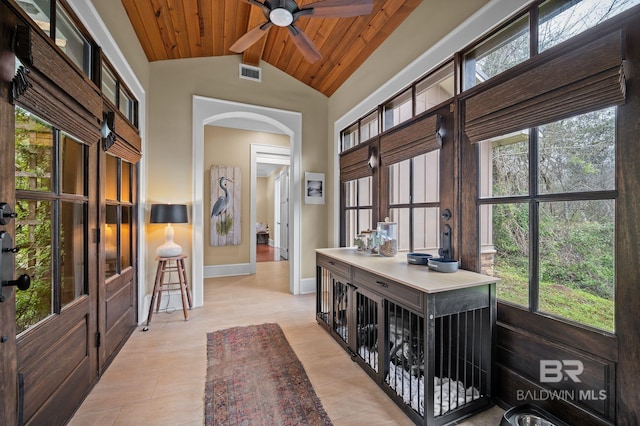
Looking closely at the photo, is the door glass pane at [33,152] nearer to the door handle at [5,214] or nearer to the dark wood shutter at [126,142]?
the door handle at [5,214]

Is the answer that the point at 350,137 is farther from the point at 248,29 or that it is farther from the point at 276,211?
the point at 276,211

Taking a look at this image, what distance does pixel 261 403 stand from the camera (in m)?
1.81

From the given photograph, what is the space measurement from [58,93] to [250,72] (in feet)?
9.63

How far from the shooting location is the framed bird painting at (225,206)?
18.2 ft

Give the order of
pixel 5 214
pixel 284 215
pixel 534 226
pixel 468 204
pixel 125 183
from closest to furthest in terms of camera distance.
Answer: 1. pixel 5 214
2. pixel 534 226
3. pixel 468 204
4. pixel 125 183
5. pixel 284 215

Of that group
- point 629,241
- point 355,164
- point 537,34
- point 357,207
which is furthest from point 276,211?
point 629,241

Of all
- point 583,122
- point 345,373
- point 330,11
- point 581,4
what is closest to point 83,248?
point 345,373

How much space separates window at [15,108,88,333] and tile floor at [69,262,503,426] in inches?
30.2

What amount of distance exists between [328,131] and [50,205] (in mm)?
3633

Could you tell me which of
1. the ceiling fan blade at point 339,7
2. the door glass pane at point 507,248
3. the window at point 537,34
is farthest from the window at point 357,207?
the ceiling fan blade at point 339,7

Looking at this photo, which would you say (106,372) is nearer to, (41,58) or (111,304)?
(111,304)

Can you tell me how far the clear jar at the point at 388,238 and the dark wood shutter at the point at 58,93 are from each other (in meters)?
2.49

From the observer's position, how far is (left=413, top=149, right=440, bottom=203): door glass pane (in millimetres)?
2346

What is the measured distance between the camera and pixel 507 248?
1.84 m
